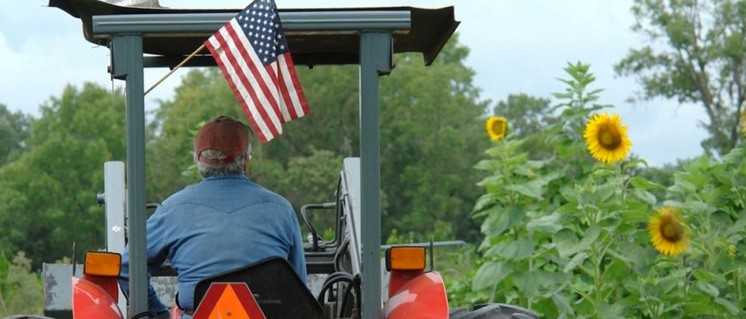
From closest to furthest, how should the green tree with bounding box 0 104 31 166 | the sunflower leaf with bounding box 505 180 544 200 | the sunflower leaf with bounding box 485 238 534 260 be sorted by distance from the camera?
the sunflower leaf with bounding box 485 238 534 260 < the sunflower leaf with bounding box 505 180 544 200 < the green tree with bounding box 0 104 31 166

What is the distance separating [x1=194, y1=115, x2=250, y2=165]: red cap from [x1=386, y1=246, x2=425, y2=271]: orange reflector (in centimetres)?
77

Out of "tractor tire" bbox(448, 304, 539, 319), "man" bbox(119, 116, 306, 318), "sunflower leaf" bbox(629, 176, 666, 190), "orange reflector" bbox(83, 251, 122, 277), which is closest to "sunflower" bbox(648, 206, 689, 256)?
"sunflower leaf" bbox(629, 176, 666, 190)

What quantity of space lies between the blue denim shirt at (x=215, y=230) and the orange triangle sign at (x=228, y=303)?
1.53 ft

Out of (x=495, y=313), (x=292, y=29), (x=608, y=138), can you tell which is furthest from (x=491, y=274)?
(x=292, y=29)

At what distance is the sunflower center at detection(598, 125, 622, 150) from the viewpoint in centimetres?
985

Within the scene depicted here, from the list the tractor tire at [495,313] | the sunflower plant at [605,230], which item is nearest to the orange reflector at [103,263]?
the tractor tire at [495,313]

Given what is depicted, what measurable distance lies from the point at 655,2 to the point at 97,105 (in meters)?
21.4

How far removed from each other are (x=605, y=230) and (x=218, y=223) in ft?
15.6

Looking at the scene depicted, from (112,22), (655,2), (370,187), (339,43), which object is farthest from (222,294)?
(655,2)

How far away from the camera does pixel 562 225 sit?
33.0 feet

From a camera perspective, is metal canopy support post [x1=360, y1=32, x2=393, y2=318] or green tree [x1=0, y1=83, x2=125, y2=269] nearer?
metal canopy support post [x1=360, y1=32, x2=393, y2=318]

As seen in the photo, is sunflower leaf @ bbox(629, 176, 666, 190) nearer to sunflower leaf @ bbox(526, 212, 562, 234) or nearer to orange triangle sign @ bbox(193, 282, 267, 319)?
sunflower leaf @ bbox(526, 212, 562, 234)

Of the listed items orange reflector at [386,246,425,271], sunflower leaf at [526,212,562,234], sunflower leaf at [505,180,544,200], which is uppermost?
sunflower leaf at [505,180,544,200]

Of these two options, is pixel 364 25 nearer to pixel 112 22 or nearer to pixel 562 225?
pixel 112 22
